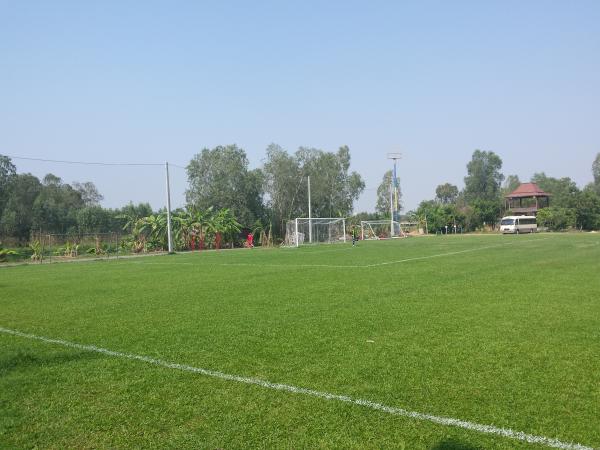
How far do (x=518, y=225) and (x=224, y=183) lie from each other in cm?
3608

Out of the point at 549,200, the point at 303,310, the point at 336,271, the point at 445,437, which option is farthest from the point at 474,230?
the point at 445,437

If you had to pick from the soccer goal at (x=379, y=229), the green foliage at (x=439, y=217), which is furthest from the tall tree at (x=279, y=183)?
the green foliage at (x=439, y=217)

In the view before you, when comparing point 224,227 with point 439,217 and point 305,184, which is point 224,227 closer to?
point 305,184

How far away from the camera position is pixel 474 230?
245 ft

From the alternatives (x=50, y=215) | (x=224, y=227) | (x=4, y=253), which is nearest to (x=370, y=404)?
(x=4, y=253)

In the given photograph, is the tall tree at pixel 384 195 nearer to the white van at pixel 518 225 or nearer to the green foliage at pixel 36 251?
the white van at pixel 518 225

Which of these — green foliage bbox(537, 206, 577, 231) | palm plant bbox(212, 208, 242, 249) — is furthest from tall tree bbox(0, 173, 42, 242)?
green foliage bbox(537, 206, 577, 231)

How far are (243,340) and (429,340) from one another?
2486 millimetres

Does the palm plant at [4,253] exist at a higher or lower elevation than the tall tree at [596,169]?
lower

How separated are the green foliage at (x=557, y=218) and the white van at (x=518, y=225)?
367 cm

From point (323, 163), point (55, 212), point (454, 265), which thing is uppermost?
point (323, 163)

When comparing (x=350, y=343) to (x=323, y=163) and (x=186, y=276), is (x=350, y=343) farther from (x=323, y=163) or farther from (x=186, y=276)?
(x=323, y=163)

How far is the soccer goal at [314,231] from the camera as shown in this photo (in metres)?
47.3

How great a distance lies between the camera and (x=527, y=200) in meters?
80.8
